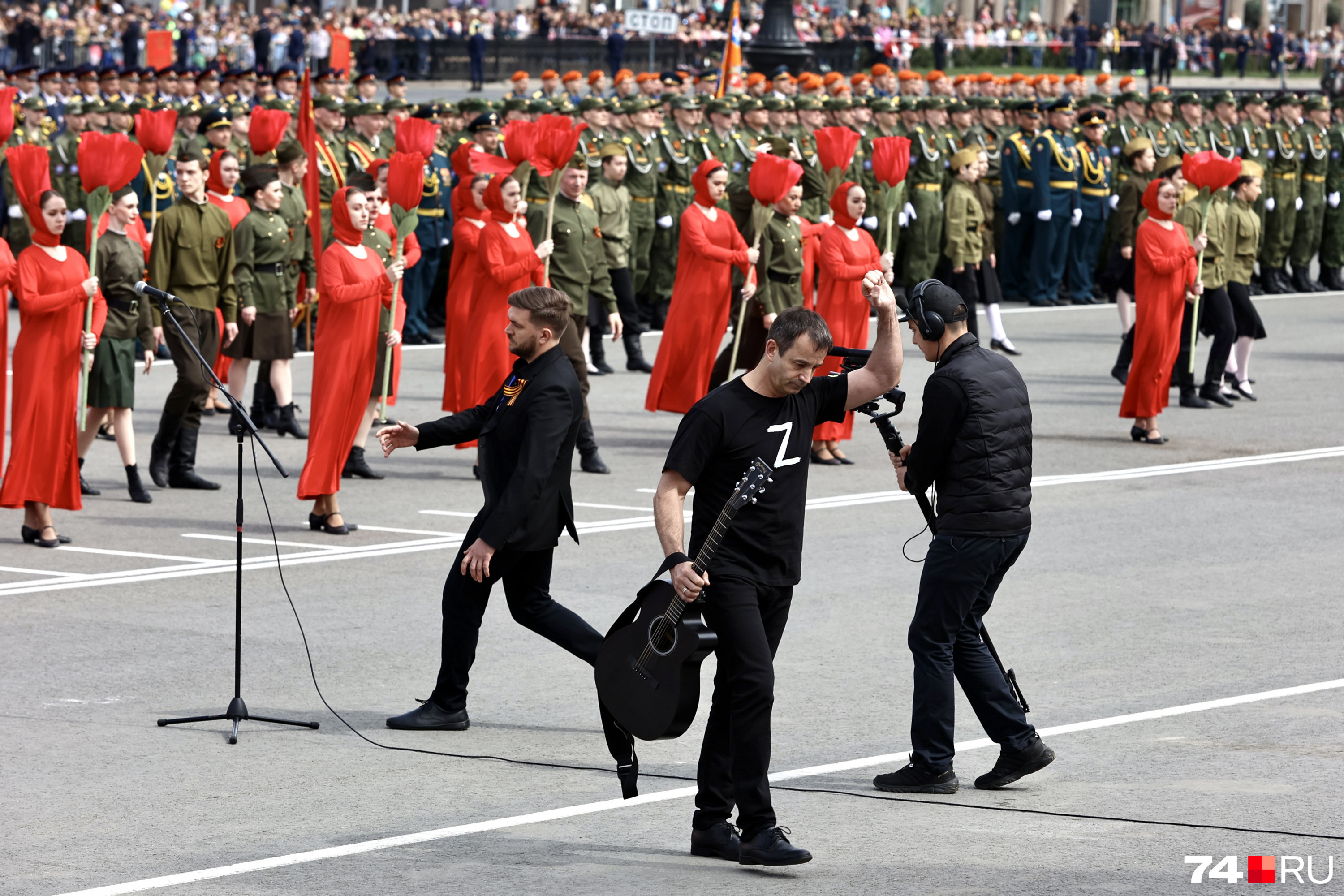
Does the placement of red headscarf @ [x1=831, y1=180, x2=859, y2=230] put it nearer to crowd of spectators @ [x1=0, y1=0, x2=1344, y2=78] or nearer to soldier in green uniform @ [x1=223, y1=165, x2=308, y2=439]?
soldier in green uniform @ [x1=223, y1=165, x2=308, y2=439]

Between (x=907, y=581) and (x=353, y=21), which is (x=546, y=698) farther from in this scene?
(x=353, y=21)

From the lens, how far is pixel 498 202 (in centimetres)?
1402

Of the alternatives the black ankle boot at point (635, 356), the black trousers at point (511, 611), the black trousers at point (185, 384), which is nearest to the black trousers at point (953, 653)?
the black trousers at point (511, 611)

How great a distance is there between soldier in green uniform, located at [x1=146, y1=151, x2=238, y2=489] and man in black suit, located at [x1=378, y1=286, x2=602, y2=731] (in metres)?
5.54

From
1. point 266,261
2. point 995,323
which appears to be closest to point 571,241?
point 266,261

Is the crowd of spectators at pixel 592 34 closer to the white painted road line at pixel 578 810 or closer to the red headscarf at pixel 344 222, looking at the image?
the red headscarf at pixel 344 222

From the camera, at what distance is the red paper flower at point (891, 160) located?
1617 centimetres

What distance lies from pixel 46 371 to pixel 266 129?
6.02m

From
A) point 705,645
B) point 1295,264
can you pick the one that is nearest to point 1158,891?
point 705,645

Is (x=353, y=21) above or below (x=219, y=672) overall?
above

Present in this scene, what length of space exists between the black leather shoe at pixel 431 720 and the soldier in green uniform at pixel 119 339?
504 cm

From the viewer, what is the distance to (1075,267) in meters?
25.7

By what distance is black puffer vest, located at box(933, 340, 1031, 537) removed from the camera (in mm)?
7492

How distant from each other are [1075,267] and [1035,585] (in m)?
15.2
